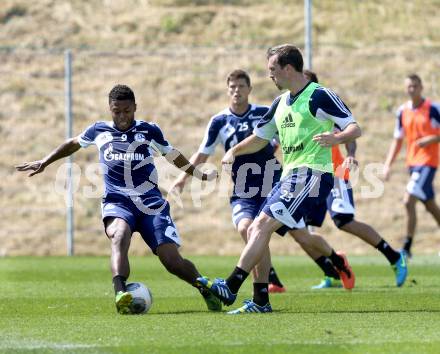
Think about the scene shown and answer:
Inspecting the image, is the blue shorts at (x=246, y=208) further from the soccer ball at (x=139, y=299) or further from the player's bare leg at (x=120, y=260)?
the soccer ball at (x=139, y=299)

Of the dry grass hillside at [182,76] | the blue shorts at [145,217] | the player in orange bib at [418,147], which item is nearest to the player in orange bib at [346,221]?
the blue shorts at [145,217]

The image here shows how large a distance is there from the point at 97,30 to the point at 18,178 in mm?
7466

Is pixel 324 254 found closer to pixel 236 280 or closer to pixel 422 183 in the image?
pixel 236 280

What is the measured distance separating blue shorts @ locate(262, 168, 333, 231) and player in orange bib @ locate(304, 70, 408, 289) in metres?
3.21

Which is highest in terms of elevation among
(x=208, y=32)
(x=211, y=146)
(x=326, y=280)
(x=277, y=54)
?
(x=208, y=32)

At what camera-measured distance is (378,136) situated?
23.9 meters

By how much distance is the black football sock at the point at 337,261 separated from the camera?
40.6ft

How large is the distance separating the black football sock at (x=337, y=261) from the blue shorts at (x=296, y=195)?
323 cm

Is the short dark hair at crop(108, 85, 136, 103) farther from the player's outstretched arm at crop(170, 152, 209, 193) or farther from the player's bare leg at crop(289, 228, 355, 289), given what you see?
the player's bare leg at crop(289, 228, 355, 289)

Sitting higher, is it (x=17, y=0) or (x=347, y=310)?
(x=17, y=0)

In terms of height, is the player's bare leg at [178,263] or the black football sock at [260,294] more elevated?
the player's bare leg at [178,263]

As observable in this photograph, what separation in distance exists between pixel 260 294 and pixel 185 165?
1555mm

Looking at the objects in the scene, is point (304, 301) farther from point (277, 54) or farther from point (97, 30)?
point (97, 30)

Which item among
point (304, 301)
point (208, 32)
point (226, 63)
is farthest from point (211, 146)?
point (208, 32)
